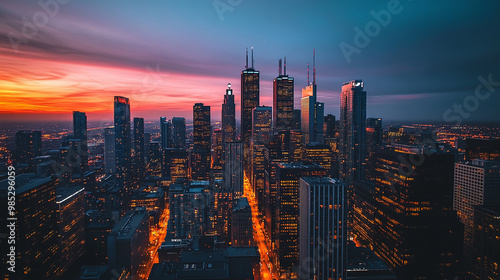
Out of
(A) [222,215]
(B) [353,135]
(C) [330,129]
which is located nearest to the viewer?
(A) [222,215]

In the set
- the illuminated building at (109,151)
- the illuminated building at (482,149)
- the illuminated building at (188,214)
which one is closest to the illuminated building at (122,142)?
the illuminated building at (109,151)

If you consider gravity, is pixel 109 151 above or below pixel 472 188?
above

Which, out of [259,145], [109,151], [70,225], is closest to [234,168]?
[259,145]

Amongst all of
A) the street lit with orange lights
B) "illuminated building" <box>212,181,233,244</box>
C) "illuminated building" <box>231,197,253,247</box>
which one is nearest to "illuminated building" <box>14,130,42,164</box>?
"illuminated building" <box>212,181,233,244</box>

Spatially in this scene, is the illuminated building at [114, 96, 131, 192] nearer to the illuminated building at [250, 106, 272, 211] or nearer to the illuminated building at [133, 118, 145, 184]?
the illuminated building at [133, 118, 145, 184]

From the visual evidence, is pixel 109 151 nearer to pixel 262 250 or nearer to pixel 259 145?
pixel 259 145

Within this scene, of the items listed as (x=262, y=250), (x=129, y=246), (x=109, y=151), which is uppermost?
(x=109, y=151)

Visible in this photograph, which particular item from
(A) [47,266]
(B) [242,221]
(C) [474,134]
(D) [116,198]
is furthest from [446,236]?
(D) [116,198]
